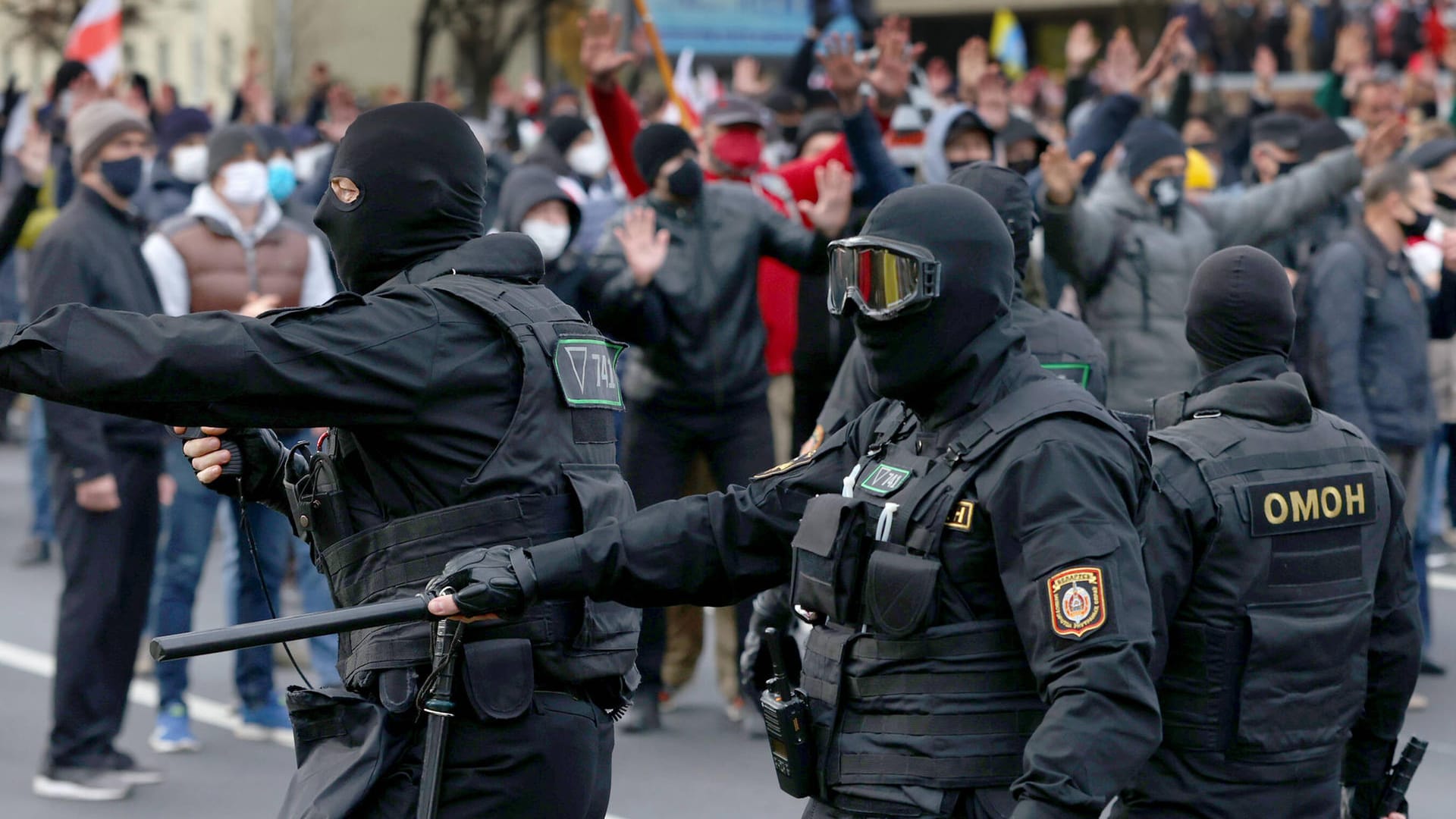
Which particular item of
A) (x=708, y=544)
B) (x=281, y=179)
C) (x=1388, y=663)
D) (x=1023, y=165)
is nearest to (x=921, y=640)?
(x=708, y=544)

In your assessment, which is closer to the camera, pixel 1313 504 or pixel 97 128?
pixel 1313 504

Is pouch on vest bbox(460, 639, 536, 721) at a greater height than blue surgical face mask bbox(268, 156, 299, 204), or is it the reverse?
pouch on vest bbox(460, 639, 536, 721)

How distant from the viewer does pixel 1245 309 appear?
14.9 feet

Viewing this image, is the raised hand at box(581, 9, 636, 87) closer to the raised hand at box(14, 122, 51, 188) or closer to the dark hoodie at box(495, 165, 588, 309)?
the dark hoodie at box(495, 165, 588, 309)

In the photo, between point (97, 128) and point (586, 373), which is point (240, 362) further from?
point (97, 128)

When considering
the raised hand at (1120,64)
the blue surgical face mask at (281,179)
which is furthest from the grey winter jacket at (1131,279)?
the blue surgical face mask at (281,179)

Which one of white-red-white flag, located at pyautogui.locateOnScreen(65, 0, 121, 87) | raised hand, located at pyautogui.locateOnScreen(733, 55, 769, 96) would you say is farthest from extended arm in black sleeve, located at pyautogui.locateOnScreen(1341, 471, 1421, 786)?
white-red-white flag, located at pyautogui.locateOnScreen(65, 0, 121, 87)

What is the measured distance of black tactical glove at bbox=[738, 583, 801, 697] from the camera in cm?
367

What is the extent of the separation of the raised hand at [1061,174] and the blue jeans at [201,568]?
3.26 m

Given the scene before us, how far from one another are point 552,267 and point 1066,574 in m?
5.02

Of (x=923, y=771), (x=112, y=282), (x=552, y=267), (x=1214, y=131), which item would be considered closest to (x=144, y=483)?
(x=112, y=282)

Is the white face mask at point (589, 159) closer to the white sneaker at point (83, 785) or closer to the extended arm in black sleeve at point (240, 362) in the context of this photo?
the white sneaker at point (83, 785)

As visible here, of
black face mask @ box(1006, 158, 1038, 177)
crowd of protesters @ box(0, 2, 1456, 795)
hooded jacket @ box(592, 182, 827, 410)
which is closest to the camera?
crowd of protesters @ box(0, 2, 1456, 795)

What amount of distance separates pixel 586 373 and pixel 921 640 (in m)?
0.98
